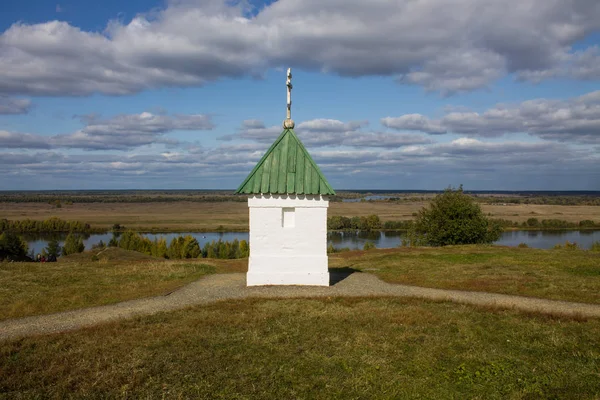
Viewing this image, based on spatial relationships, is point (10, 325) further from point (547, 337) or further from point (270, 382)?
point (547, 337)

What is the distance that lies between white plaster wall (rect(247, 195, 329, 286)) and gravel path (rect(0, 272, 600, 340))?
1.65 ft

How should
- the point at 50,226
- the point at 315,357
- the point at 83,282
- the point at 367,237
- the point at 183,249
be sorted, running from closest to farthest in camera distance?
the point at 315,357 < the point at 83,282 < the point at 183,249 < the point at 367,237 < the point at 50,226

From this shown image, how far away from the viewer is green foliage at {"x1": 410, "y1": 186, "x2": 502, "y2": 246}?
119ft

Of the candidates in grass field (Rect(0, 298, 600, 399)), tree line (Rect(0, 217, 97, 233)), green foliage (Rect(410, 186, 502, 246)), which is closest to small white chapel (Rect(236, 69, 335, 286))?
grass field (Rect(0, 298, 600, 399))

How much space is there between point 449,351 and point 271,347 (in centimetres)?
357

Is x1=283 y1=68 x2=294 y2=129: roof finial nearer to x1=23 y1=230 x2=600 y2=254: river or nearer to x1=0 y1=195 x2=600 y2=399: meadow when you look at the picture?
x1=0 y1=195 x2=600 y2=399: meadow

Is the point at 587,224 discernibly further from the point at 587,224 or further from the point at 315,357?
the point at 315,357

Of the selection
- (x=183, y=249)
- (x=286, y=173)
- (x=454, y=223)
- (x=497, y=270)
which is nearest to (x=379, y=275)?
(x=497, y=270)

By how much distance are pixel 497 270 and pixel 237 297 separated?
11419mm

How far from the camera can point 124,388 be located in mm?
7031

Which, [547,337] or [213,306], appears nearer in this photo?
[547,337]

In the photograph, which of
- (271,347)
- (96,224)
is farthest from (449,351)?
(96,224)

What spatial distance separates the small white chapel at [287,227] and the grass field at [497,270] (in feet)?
12.9

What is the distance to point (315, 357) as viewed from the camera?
8430 millimetres
